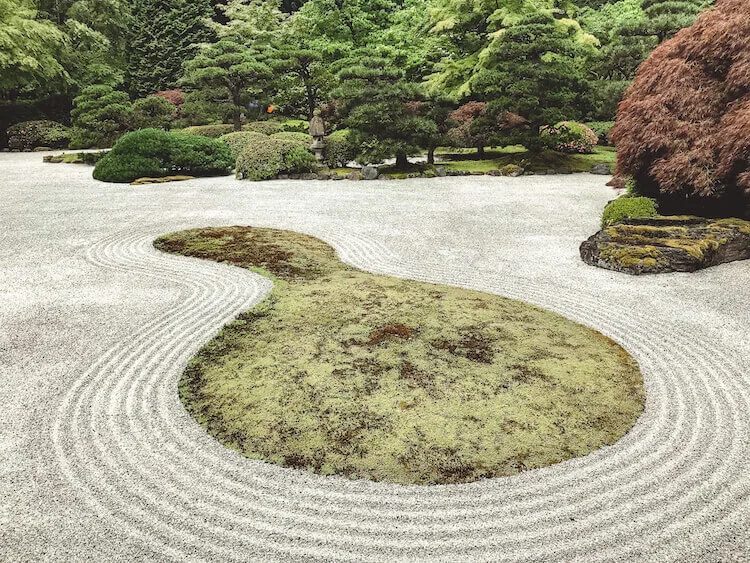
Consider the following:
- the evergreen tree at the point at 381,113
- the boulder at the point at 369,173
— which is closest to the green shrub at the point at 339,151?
the evergreen tree at the point at 381,113

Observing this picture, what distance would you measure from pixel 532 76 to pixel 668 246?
32.4ft

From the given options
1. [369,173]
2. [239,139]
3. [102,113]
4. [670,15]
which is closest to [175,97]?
[102,113]

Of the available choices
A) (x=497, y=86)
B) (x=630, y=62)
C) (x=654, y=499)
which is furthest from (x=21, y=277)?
(x=630, y=62)

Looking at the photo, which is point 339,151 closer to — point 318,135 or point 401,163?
point 318,135

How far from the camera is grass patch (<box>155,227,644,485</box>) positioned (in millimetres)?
2574

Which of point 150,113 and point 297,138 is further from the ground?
point 150,113

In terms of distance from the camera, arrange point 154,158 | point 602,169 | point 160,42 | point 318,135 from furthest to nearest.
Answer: point 160,42 → point 318,135 → point 602,169 → point 154,158

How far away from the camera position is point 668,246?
544 centimetres

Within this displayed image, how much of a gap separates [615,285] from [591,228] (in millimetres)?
2674

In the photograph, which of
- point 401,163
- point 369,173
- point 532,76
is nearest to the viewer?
point 369,173

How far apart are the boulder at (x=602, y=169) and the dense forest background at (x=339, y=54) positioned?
1.70 metres

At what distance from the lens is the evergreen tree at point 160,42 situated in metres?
27.0

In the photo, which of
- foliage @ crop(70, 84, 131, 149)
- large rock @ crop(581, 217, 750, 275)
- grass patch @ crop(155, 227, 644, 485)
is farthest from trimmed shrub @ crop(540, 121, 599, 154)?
foliage @ crop(70, 84, 131, 149)

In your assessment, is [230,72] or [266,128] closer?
[230,72]
